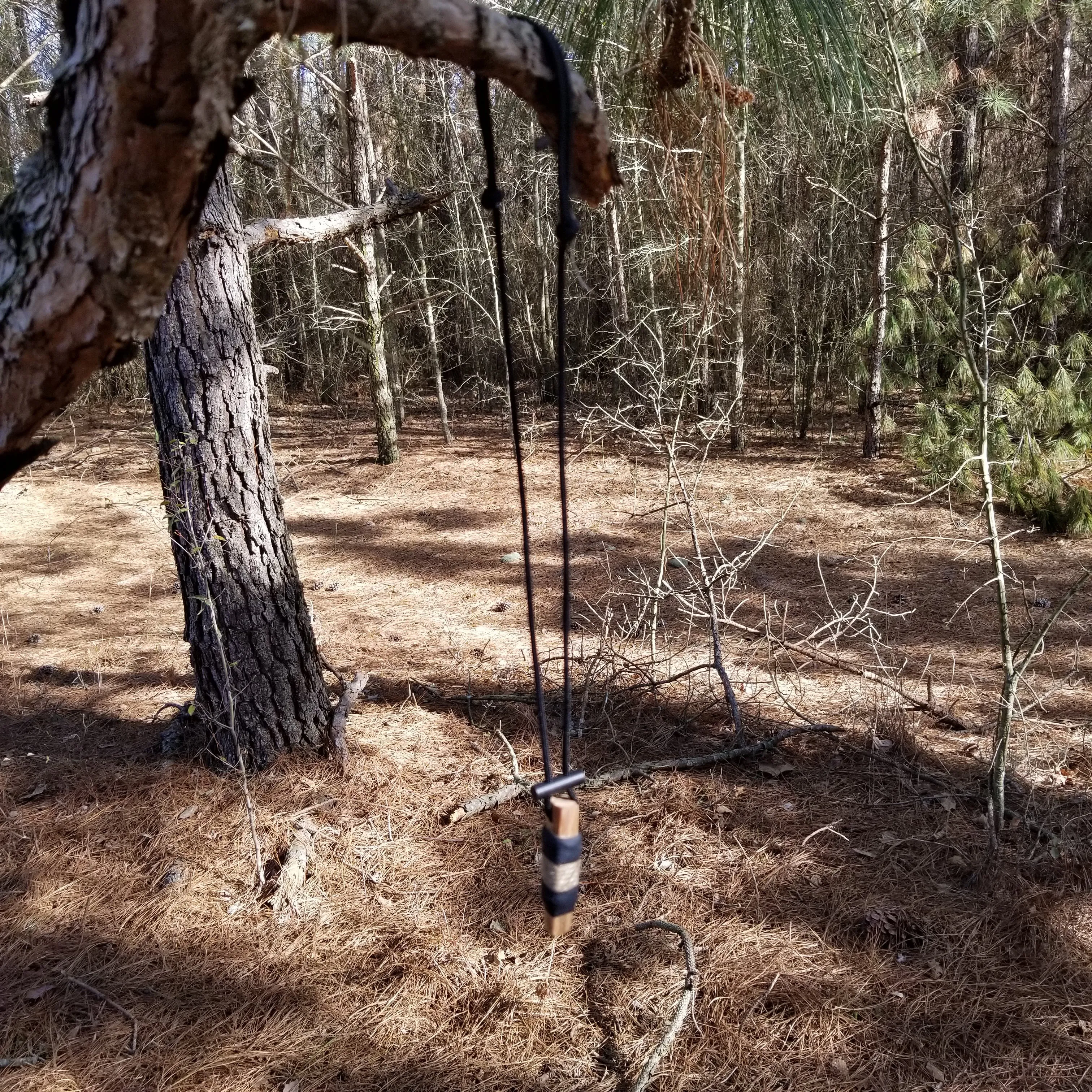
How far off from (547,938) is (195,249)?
2.72 m

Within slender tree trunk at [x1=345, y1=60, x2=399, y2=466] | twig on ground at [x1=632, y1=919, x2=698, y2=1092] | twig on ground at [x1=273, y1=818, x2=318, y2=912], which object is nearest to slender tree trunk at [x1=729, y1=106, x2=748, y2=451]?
twig on ground at [x1=632, y1=919, x2=698, y2=1092]

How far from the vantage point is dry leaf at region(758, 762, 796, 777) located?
3492mm

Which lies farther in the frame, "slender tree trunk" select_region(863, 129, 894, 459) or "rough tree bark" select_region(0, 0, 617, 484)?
"slender tree trunk" select_region(863, 129, 894, 459)

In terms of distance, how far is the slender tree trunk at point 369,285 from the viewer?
1019 centimetres

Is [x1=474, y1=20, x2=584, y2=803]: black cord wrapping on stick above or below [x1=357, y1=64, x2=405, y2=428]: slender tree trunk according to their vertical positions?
below

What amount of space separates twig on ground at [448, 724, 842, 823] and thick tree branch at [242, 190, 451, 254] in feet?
7.77

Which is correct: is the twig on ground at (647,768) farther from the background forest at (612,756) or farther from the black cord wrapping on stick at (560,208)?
the black cord wrapping on stick at (560,208)

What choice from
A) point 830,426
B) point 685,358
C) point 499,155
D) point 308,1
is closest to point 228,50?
point 308,1

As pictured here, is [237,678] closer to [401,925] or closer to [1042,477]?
[401,925]

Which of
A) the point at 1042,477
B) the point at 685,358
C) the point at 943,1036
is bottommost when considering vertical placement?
the point at 943,1036

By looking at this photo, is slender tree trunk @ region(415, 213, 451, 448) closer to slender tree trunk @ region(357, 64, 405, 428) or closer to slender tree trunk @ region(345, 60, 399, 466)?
slender tree trunk @ region(357, 64, 405, 428)

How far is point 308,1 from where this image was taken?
0.98 m

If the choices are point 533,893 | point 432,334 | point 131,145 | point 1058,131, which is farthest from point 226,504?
point 1058,131

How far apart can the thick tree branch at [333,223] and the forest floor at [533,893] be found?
2.13 meters
